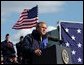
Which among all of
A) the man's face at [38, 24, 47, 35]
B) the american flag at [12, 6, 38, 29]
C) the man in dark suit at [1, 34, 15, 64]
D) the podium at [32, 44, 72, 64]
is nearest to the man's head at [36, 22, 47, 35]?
the man's face at [38, 24, 47, 35]

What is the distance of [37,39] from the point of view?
6.09m

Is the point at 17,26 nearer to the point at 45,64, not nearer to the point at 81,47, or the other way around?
the point at 81,47

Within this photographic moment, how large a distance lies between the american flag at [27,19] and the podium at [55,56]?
23.7 ft

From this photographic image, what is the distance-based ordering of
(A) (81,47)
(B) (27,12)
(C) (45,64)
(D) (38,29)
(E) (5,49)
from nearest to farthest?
(C) (45,64) → (D) (38,29) → (E) (5,49) → (A) (81,47) → (B) (27,12)

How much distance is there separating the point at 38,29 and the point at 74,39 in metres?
7.32

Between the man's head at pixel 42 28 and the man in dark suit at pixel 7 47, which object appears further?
the man in dark suit at pixel 7 47

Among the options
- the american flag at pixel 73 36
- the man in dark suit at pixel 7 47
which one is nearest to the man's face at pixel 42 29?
the man in dark suit at pixel 7 47

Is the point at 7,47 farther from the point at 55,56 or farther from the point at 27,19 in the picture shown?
the point at 55,56

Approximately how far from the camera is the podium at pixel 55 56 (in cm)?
535

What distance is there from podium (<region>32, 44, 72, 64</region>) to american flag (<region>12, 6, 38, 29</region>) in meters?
7.23

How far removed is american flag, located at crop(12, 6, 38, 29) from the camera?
13148 millimetres

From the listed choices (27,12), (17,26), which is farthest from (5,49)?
(27,12)

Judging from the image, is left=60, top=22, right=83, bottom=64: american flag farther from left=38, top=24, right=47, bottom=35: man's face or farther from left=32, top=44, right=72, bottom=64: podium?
left=32, top=44, right=72, bottom=64: podium

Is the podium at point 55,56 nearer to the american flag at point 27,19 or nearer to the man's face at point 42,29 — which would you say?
the man's face at point 42,29
